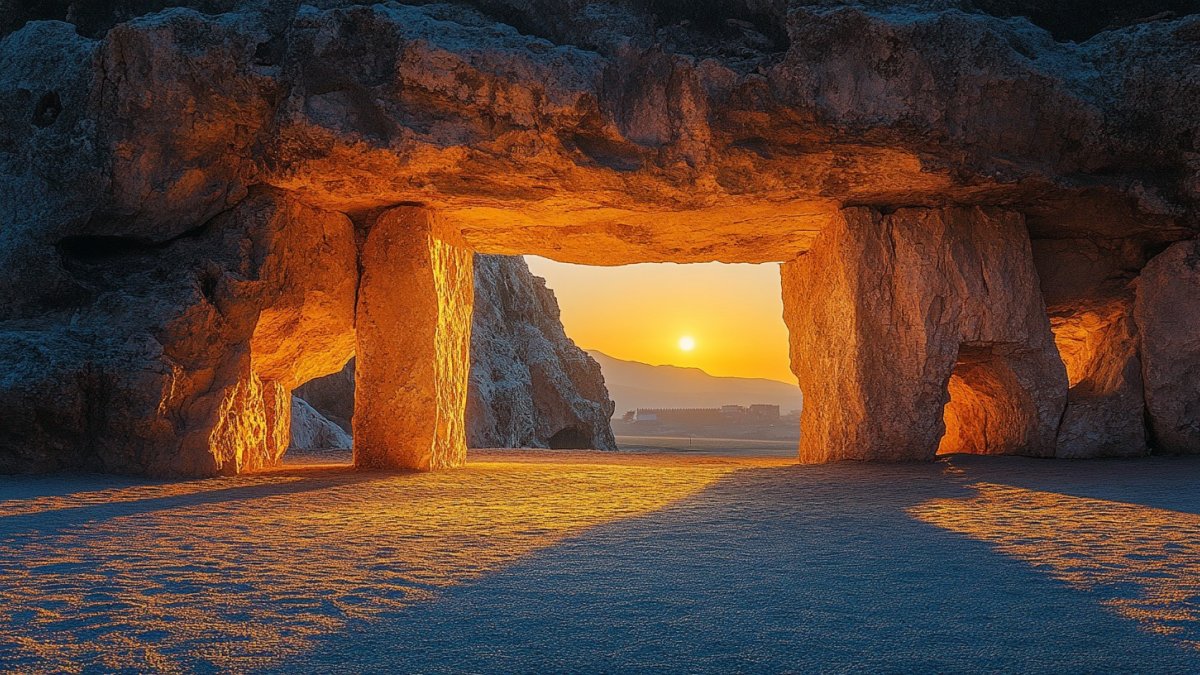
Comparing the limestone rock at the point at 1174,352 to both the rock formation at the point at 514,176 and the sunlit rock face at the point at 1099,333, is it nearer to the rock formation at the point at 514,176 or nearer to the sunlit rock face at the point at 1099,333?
the rock formation at the point at 514,176

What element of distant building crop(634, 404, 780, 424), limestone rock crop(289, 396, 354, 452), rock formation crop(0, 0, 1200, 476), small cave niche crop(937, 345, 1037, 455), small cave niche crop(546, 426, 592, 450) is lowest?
distant building crop(634, 404, 780, 424)

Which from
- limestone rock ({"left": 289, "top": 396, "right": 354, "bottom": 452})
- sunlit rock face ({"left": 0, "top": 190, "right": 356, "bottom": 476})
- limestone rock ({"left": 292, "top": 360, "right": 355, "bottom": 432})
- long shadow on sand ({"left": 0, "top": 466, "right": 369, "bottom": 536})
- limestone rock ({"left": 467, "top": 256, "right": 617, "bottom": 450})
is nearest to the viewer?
long shadow on sand ({"left": 0, "top": 466, "right": 369, "bottom": 536})

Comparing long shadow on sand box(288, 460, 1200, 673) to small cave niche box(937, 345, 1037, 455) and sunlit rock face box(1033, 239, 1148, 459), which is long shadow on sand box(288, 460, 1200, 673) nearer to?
small cave niche box(937, 345, 1037, 455)

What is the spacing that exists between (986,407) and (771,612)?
7.78 metres

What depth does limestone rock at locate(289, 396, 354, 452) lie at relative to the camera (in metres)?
14.0

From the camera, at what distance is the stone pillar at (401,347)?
26.0 ft

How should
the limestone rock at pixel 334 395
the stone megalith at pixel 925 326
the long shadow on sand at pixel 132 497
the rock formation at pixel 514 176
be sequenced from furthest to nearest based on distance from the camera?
the limestone rock at pixel 334 395
the stone megalith at pixel 925 326
the rock formation at pixel 514 176
the long shadow on sand at pixel 132 497

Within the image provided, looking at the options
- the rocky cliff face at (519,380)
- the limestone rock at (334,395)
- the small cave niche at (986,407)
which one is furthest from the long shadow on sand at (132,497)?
the limestone rock at (334,395)

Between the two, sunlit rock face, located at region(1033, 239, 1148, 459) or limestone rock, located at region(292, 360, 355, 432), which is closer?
sunlit rock face, located at region(1033, 239, 1148, 459)

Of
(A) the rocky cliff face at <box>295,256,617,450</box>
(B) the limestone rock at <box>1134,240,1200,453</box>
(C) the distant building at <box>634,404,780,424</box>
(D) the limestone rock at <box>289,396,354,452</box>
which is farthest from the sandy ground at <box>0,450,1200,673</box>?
(C) the distant building at <box>634,404,780,424</box>

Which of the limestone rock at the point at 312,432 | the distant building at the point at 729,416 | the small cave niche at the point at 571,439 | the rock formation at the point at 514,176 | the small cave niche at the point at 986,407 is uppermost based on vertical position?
the rock formation at the point at 514,176

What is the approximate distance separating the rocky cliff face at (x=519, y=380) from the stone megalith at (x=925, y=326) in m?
9.41

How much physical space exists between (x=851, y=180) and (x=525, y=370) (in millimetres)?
12548

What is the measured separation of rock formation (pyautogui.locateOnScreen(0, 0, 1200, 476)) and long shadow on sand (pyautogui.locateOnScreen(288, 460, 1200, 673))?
4139 mm
